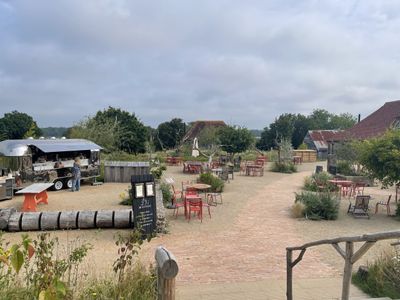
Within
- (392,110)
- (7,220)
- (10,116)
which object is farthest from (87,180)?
(10,116)

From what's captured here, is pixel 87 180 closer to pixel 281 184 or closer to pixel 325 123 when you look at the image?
pixel 281 184

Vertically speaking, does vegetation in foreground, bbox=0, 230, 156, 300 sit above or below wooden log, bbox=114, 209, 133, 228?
above

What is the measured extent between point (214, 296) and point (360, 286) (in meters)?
2.33

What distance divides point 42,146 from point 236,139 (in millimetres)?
14234

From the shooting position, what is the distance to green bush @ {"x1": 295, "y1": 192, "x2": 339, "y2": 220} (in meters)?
11.6

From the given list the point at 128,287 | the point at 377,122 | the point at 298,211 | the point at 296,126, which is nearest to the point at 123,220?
the point at 298,211

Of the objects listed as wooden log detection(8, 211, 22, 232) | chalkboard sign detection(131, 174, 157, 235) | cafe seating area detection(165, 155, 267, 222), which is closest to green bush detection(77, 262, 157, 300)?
chalkboard sign detection(131, 174, 157, 235)

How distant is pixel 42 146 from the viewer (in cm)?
1689

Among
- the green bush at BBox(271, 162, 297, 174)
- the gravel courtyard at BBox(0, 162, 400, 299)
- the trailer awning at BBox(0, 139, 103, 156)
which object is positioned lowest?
the gravel courtyard at BBox(0, 162, 400, 299)

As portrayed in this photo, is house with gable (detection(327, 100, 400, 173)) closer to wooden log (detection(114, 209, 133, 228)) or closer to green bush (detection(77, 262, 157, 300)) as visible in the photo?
wooden log (detection(114, 209, 133, 228))

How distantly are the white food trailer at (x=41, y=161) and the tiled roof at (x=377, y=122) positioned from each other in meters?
19.4

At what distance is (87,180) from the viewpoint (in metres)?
19.6

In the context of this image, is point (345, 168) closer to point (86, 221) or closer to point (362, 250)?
point (86, 221)

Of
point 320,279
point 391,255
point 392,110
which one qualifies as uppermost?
point 392,110
